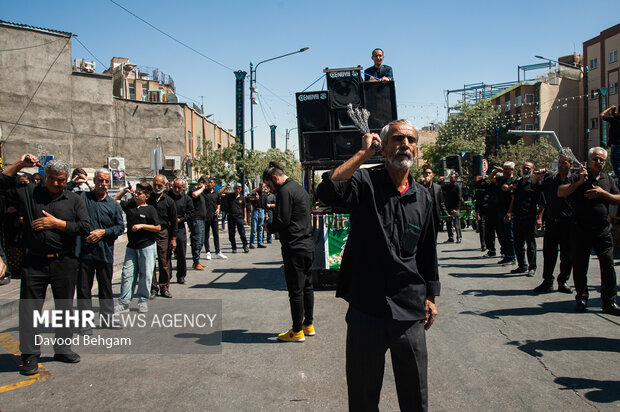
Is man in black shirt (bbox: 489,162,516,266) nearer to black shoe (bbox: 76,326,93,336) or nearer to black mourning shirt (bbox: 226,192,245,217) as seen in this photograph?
black mourning shirt (bbox: 226,192,245,217)

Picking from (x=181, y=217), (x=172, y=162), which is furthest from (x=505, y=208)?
(x=172, y=162)

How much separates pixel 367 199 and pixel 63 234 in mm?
3508

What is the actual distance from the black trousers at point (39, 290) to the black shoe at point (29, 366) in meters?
0.03

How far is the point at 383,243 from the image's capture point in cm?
271

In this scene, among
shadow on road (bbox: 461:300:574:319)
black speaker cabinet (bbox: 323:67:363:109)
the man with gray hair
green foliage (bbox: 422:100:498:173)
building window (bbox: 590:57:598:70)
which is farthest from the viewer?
green foliage (bbox: 422:100:498:173)

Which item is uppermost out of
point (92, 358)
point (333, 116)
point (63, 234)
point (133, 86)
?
point (133, 86)

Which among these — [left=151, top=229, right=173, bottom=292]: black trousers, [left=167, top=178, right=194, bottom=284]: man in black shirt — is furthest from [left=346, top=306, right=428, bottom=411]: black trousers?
[left=167, top=178, right=194, bottom=284]: man in black shirt

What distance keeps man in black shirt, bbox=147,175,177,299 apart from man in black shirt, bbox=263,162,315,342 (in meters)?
2.82

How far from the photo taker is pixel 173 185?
31.1ft

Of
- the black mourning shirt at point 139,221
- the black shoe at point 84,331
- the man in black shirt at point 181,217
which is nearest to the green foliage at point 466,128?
the man in black shirt at point 181,217

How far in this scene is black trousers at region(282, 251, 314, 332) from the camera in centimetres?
548

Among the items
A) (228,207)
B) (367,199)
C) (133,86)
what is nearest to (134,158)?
(133,86)

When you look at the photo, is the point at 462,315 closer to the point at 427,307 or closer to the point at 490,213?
the point at 427,307

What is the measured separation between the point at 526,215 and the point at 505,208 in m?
1.38
